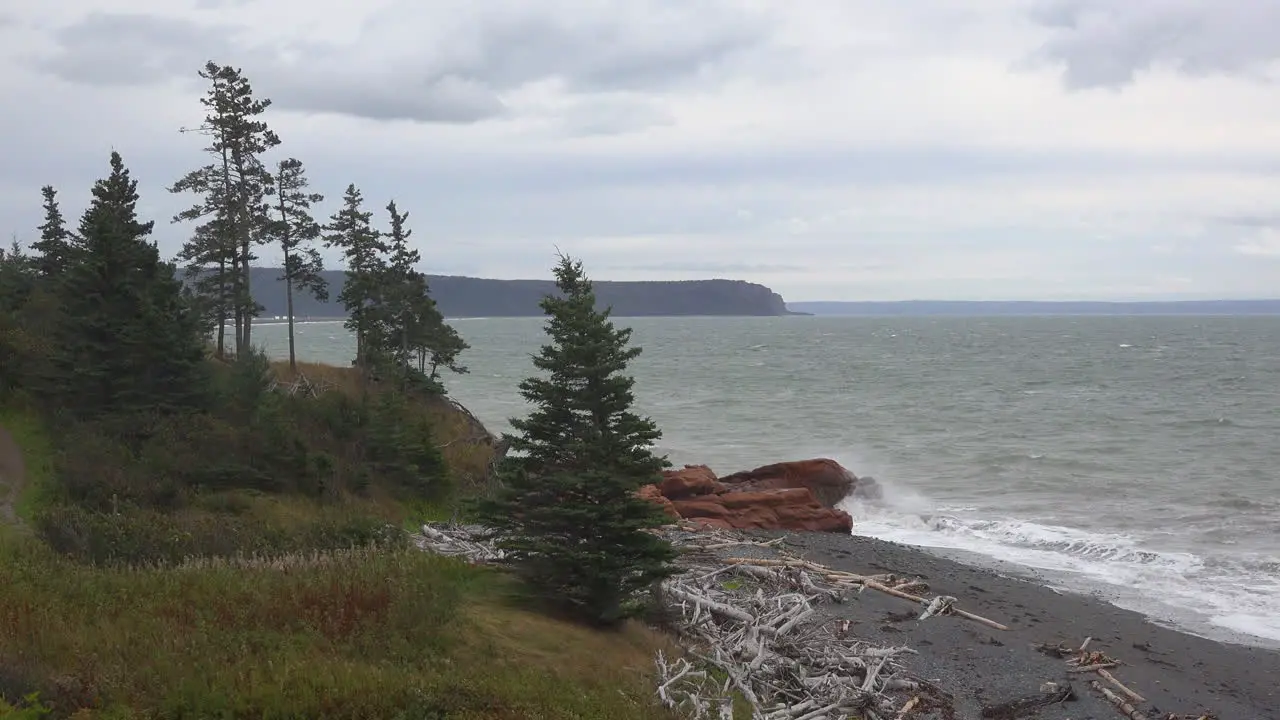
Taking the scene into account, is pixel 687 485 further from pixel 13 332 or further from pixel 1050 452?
pixel 1050 452

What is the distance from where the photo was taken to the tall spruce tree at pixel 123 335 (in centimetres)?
2208

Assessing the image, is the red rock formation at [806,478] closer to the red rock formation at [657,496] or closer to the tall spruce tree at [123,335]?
the red rock formation at [657,496]

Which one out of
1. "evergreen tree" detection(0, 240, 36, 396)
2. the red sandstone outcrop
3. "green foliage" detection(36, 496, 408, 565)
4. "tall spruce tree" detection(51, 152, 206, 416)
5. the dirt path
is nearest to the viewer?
"green foliage" detection(36, 496, 408, 565)

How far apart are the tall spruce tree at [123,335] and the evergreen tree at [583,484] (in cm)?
1244

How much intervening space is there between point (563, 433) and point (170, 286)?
572 inches

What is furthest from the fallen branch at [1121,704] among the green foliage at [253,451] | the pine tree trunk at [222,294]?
the pine tree trunk at [222,294]

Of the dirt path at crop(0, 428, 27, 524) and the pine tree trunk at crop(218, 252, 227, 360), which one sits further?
the pine tree trunk at crop(218, 252, 227, 360)

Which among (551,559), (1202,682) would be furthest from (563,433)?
(1202,682)

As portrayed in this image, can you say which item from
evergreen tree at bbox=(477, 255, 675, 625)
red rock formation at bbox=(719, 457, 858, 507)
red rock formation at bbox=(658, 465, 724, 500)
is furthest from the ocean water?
evergreen tree at bbox=(477, 255, 675, 625)

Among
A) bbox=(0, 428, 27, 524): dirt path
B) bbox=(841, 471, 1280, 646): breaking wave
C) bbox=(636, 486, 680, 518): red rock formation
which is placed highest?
bbox=(0, 428, 27, 524): dirt path

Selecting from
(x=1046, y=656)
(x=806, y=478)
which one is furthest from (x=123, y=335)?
(x=806, y=478)

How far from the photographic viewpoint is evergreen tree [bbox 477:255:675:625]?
496 inches

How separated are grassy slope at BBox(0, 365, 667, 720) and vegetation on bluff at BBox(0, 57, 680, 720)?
3 cm

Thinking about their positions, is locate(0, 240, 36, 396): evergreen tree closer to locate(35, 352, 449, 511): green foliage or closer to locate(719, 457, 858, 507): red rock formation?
locate(35, 352, 449, 511): green foliage
